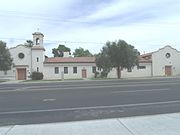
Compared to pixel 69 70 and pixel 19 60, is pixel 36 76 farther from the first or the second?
pixel 69 70

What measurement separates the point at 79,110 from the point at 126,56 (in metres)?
44.0

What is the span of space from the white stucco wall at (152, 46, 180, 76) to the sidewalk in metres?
60.4

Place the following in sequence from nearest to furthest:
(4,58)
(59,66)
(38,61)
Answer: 1. (4,58)
2. (38,61)
3. (59,66)

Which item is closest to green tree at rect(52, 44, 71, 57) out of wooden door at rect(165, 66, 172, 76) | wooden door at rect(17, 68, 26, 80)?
wooden door at rect(17, 68, 26, 80)

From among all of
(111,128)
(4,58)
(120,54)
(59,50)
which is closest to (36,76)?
(4,58)

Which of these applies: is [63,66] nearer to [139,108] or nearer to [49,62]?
[49,62]

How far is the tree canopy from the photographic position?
56.6m

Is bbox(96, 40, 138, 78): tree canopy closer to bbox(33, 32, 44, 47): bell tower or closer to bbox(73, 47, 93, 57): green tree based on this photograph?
bbox(33, 32, 44, 47): bell tower

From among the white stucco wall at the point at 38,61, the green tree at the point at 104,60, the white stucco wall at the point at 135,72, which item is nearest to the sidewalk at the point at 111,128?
the green tree at the point at 104,60

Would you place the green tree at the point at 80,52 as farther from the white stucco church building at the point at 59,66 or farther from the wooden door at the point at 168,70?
the wooden door at the point at 168,70

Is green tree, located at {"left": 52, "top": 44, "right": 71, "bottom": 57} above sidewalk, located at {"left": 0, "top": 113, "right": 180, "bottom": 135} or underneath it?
above

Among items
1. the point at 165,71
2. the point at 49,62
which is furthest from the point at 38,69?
the point at 165,71

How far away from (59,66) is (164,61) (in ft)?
72.3

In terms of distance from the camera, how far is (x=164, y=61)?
70062mm
